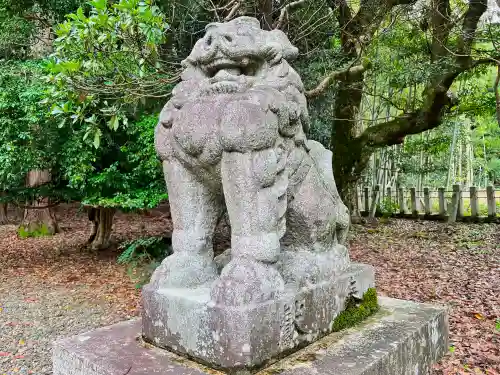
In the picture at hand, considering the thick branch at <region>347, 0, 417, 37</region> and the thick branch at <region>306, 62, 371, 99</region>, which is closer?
the thick branch at <region>306, 62, 371, 99</region>

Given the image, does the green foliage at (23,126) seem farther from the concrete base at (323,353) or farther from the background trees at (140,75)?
the concrete base at (323,353)

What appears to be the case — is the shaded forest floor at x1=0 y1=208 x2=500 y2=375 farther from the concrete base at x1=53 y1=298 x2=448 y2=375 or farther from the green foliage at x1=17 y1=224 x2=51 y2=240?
the concrete base at x1=53 y1=298 x2=448 y2=375

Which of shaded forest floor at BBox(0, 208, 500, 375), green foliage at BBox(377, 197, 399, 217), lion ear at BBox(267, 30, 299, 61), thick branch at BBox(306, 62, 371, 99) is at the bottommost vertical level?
shaded forest floor at BBox(0, 208, 500, 375)

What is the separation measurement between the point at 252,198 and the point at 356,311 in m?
1.11

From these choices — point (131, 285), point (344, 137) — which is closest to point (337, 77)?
point (344, 137)

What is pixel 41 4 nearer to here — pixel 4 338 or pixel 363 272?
pixel 4 338

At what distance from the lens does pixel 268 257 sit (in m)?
2.19

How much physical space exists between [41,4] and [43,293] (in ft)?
13.8

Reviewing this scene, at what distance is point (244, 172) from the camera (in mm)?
2146

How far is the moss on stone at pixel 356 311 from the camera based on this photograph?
2611 mm

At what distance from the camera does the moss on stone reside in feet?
8.57

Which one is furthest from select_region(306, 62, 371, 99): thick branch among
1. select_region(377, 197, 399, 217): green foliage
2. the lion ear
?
select_region(377, 197, 399, 217): green foliage

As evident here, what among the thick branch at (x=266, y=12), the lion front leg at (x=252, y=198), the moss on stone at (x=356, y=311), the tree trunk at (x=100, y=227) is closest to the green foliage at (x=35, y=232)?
the tree trunk at (x=100, y=227)

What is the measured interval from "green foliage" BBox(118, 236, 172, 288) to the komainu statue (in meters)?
3.83
